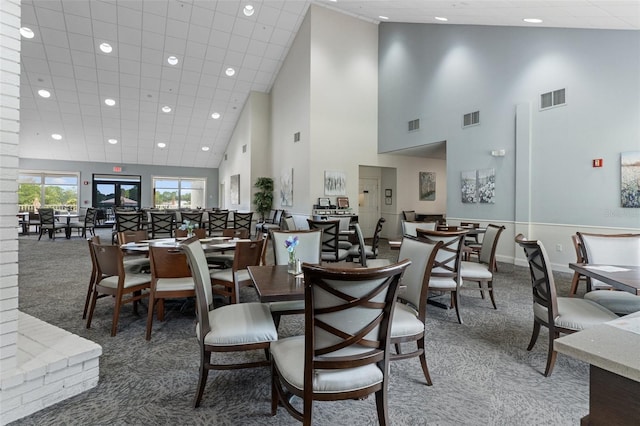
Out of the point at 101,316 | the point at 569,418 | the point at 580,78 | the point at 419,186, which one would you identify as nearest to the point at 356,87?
the point at 419,186

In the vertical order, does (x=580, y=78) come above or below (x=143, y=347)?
above

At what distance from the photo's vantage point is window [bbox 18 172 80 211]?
44.1 ft

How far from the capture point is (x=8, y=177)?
1.91 meters

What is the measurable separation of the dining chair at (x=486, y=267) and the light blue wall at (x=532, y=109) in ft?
9.28

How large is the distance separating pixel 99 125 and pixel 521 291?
1380 cm

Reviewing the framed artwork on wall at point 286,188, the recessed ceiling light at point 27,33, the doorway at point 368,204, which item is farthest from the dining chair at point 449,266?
the recessed ceiling light at point 27,33

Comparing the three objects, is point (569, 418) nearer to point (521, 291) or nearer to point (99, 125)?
point (521, 291)

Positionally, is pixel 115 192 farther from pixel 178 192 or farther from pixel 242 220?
pixel 242 220

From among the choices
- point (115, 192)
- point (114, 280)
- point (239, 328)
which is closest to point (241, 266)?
point (114, 280)

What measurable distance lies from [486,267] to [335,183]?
596 centimetres

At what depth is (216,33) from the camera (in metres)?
9.13

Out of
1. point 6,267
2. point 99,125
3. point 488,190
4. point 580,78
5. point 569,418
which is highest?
point 99,125

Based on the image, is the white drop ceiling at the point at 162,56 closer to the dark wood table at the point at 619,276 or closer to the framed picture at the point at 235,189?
the framed picture at the point at 235,189

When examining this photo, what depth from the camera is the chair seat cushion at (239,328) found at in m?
1.97
